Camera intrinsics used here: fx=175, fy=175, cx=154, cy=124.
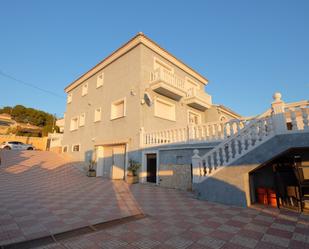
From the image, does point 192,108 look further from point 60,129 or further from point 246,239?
point 60,129

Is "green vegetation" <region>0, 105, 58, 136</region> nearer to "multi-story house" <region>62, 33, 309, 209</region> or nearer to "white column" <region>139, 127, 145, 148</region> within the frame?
"multi-story house" <region>62, 33, 309, 209</region>

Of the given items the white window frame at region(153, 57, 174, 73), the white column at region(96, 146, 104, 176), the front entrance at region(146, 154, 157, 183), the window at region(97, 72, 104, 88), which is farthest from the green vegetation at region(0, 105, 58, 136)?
the front entrance at region(146, 154, 157, 183)

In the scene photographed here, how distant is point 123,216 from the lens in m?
4.27

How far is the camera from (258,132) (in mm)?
5297

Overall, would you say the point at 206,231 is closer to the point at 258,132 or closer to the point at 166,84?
the point at 258,132

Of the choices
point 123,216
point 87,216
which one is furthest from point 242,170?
point 87,216

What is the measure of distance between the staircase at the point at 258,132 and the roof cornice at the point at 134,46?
8960 millimetres

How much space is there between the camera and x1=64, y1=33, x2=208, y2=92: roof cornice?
11734 mm

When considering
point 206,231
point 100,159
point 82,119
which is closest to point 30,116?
point 82,119

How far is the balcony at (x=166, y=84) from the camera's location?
11.0 m

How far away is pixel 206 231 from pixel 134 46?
38.2 ft

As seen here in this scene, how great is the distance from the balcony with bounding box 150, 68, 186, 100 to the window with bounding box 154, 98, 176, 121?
1.81ft

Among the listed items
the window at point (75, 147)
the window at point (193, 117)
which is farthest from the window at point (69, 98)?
the window at point (193, 117)

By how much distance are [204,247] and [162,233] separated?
83cm
